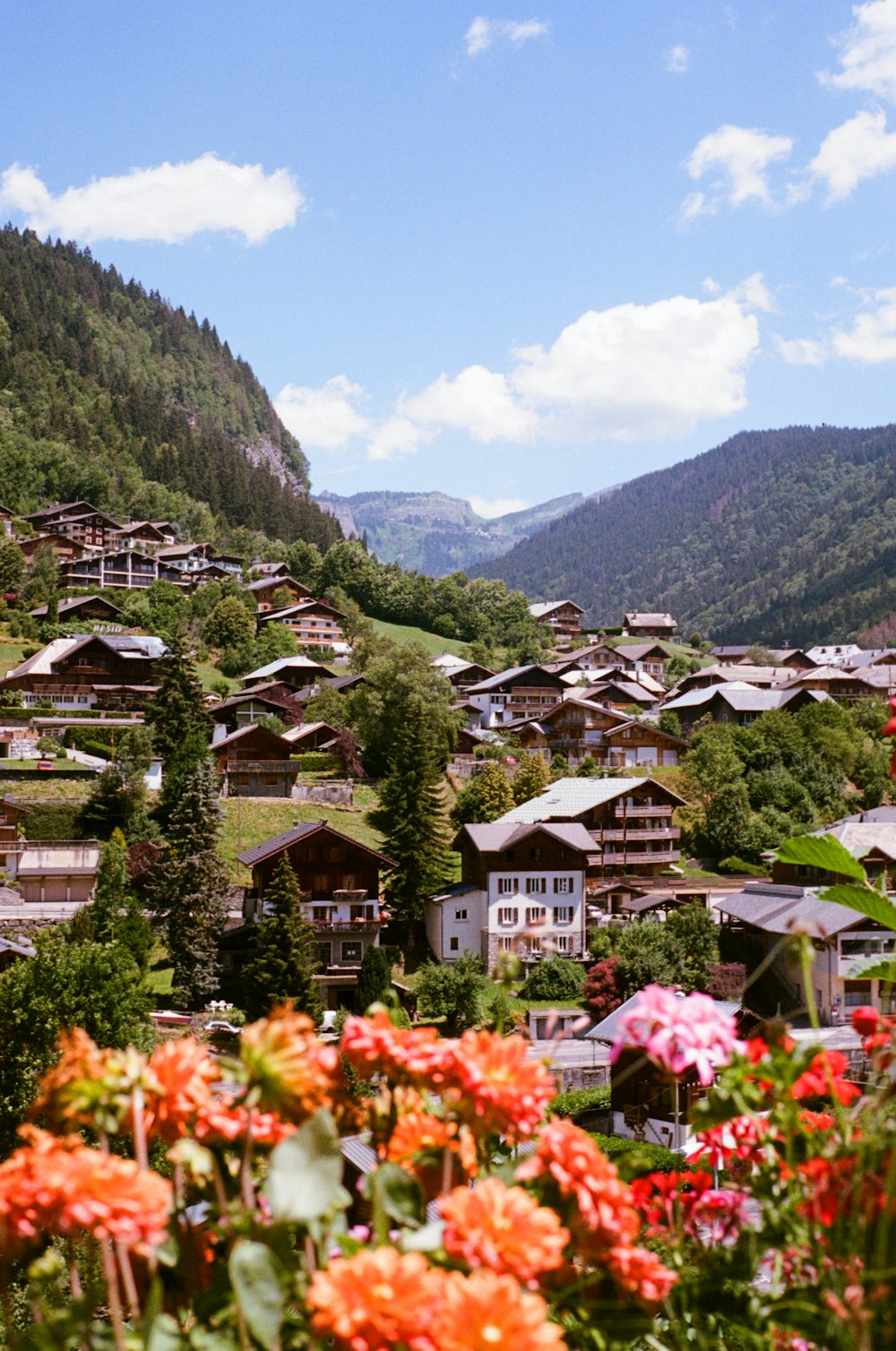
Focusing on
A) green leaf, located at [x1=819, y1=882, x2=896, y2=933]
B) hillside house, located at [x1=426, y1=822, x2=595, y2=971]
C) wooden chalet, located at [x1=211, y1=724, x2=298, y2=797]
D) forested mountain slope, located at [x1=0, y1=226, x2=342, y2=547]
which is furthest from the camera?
forested mountain slope, located at [x1=0, y1=226, x2=342, y2=547]

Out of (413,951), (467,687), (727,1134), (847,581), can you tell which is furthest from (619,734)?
(847,581)

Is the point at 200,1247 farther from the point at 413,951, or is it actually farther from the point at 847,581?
the point at 847,581

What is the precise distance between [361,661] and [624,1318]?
68.0 meters

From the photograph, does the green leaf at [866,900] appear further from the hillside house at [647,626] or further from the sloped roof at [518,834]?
the hillside house at [647,626]

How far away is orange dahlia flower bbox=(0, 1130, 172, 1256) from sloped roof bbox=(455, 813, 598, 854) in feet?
119

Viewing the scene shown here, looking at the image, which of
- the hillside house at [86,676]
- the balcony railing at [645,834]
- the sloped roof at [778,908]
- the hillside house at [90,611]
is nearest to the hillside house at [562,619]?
the hillside house at [90,611]

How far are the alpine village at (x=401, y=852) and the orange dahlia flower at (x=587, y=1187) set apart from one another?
0.11m

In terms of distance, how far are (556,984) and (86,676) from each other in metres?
34.4

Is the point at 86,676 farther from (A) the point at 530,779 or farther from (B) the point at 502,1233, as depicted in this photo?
(B) the point at 502,1233

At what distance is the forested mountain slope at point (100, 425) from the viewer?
110 metres

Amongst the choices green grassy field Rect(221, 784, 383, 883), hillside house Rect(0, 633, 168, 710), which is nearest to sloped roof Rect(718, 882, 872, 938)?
green grassy field Rect(221, 784, 383, 883)

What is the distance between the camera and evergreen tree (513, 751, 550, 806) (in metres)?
48.8

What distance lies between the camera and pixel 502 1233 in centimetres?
202

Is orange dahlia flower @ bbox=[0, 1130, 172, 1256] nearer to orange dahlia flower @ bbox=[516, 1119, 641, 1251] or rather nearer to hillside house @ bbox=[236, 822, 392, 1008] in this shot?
orange dahlia flower @ bbox=[516, 1119, 641, 1251]
